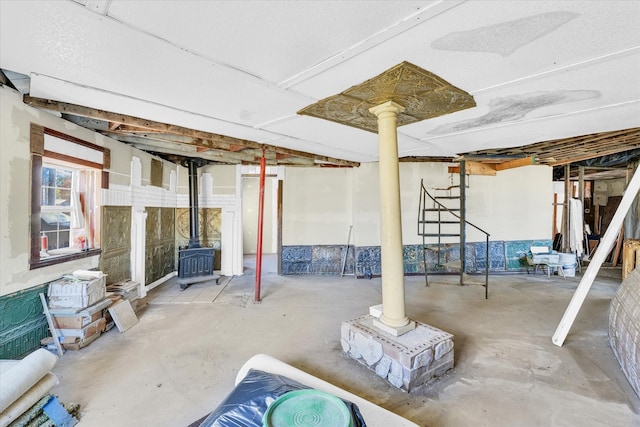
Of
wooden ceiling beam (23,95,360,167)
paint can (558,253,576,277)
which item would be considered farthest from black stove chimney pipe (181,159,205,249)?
paint can (558,253,576,277)

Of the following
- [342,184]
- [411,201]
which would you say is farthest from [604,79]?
[342,184]

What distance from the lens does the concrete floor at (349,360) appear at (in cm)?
197

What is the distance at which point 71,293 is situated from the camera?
9.12 ft

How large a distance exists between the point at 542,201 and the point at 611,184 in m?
4.30

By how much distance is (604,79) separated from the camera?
1.98 meters

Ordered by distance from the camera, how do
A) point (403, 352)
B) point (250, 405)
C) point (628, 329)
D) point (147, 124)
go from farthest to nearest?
point (147, 124)
point (628, 329)
point (403, 352)
point (250, 405)

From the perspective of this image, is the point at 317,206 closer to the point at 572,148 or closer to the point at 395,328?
the point at 395,328

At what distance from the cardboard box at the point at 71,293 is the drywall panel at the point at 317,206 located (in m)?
3.48

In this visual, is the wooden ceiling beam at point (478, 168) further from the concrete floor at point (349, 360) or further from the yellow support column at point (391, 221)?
the yellow support column at point (391, 221)

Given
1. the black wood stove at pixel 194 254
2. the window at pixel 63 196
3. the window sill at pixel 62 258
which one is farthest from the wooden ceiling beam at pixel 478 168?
the window sill at pixel 62 258

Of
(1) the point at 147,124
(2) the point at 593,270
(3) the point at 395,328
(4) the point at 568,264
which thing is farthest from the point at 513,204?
(1) the point at 147,124

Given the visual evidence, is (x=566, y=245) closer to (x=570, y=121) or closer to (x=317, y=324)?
(x=570, y=121)

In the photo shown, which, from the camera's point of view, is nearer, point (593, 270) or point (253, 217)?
point (593, 270)

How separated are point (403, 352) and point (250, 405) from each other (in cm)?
138
